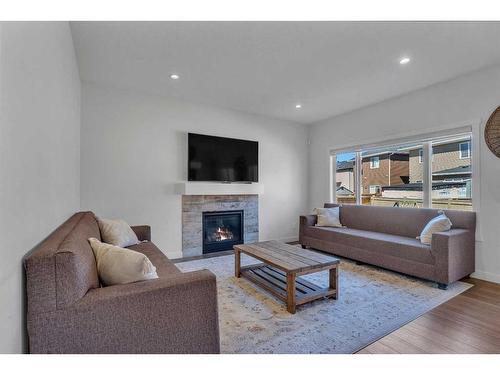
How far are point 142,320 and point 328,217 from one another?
141 inches

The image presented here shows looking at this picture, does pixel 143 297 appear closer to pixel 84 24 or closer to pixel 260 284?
pixel 260 284

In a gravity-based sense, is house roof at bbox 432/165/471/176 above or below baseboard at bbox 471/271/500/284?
above

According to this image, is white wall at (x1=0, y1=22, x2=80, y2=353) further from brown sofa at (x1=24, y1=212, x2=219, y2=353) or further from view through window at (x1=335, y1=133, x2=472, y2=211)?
view through window at (x1=335, y1=133, x2=472, y2=211)

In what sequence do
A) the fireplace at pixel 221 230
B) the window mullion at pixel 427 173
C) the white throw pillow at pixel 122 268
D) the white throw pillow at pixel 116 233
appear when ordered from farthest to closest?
the fireplace at pixel 221 230 < the window mullion at pixel 427 173 < the white throw pillow at pixel 116 233 < the white throw pillow at pixel 122 268

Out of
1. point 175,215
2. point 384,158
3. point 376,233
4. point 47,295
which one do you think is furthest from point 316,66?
point 47,295

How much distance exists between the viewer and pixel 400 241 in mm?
3145

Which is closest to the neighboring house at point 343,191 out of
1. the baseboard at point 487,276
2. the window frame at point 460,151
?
the window frame at point 460,151

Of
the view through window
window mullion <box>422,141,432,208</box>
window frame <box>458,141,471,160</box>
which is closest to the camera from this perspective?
window frame <box>458,141,471,160</box>

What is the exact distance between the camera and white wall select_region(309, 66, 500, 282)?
2930mm

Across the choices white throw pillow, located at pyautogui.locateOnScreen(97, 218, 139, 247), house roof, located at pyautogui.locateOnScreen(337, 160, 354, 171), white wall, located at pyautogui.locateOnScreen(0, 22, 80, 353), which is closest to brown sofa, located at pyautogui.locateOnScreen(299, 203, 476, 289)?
house roof, located at pyautogui.locateOnScreen(337, 160, 354, 171)

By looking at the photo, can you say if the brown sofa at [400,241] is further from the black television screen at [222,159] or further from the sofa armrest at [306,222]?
the black television screen at [222,159]

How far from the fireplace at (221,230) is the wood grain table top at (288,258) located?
1349mm

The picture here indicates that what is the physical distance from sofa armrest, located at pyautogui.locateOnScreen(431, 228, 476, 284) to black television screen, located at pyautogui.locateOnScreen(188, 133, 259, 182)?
2.86 metres

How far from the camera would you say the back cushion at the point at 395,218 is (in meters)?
3.05
